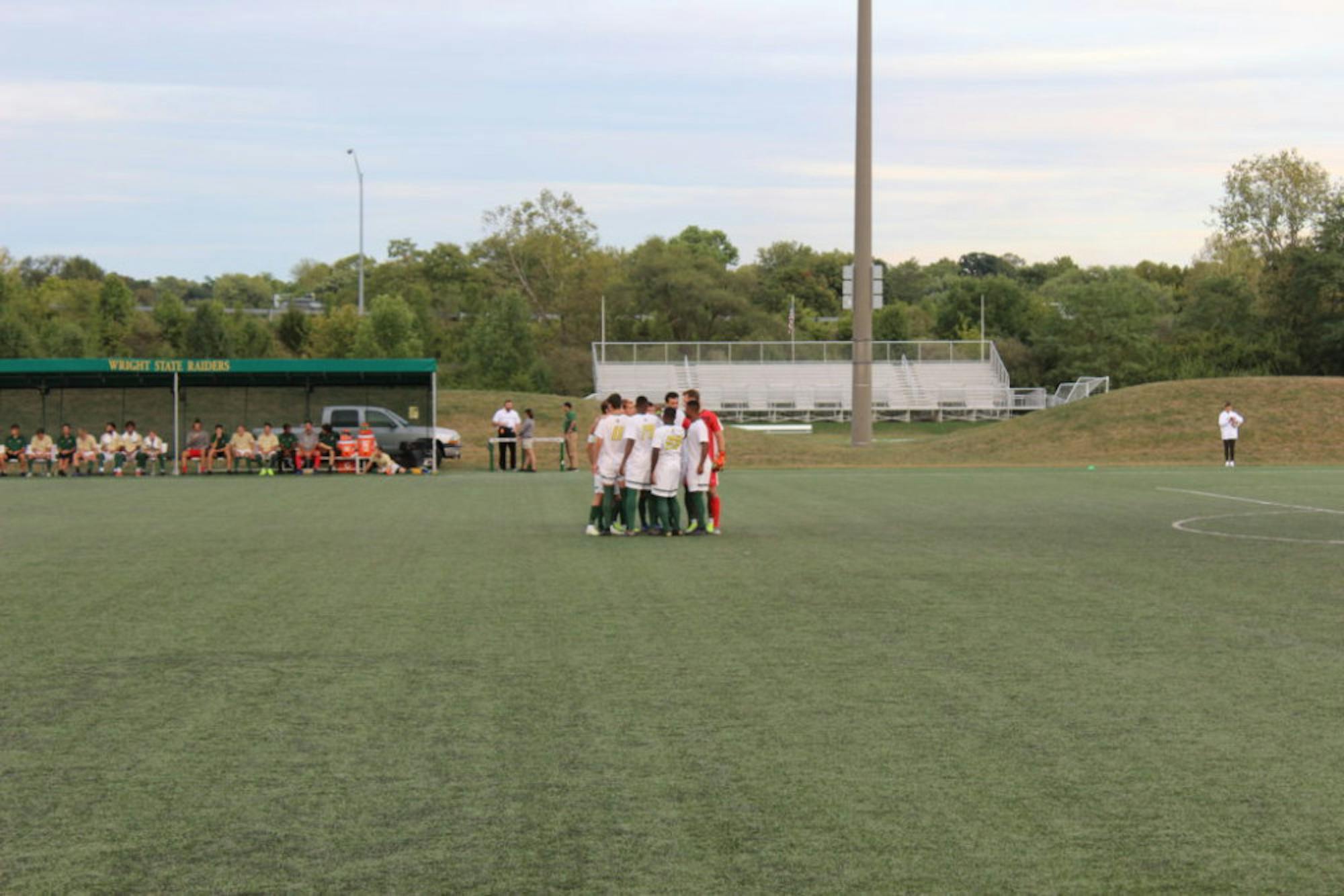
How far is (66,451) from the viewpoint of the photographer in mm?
35656

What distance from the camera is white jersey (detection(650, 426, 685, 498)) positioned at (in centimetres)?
1733

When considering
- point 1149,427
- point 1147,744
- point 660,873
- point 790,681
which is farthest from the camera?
point 1149,427

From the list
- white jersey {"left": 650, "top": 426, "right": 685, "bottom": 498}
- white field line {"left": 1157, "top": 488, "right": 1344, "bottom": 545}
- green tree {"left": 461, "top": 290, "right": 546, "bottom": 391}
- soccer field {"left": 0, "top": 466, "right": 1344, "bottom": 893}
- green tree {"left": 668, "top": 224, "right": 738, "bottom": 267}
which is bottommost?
white field line {"left": 1157, "top": 488, "right": 1344, "bottom": 545}

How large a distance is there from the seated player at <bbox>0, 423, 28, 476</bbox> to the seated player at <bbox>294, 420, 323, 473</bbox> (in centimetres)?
626

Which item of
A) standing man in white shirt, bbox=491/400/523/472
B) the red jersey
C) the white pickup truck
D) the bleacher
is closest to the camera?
the red jersey

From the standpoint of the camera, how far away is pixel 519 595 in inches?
486

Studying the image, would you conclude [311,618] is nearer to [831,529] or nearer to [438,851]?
[438,851]

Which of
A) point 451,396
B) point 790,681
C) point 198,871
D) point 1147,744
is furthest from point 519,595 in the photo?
point 451,396

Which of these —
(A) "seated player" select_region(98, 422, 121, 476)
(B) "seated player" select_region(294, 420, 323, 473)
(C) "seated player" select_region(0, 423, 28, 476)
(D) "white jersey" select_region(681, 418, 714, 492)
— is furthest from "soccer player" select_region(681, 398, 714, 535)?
(C) "seated player" select_region(0, 423, 28, 476)

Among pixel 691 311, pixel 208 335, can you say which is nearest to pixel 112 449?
pixel 208 335

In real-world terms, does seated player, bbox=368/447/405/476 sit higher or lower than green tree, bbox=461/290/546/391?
lower

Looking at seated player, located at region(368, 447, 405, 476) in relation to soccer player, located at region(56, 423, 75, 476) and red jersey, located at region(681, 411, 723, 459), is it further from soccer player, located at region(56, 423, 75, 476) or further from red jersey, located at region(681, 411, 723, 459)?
red jersey, located at region(681, 411, 723, 459)

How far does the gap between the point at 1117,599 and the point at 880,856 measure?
7406 millimetres

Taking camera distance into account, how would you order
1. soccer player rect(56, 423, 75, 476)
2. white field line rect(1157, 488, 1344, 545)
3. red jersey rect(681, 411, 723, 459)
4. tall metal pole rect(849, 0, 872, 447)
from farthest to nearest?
1. tall metal pole rect(849, 0, 872, 447)
2. soccer player rect(56, 423, 75, 476)
3. red jersey rect(681, 411, 723, 459)
4. white field line rect(1157, 488, 1344, 545)
